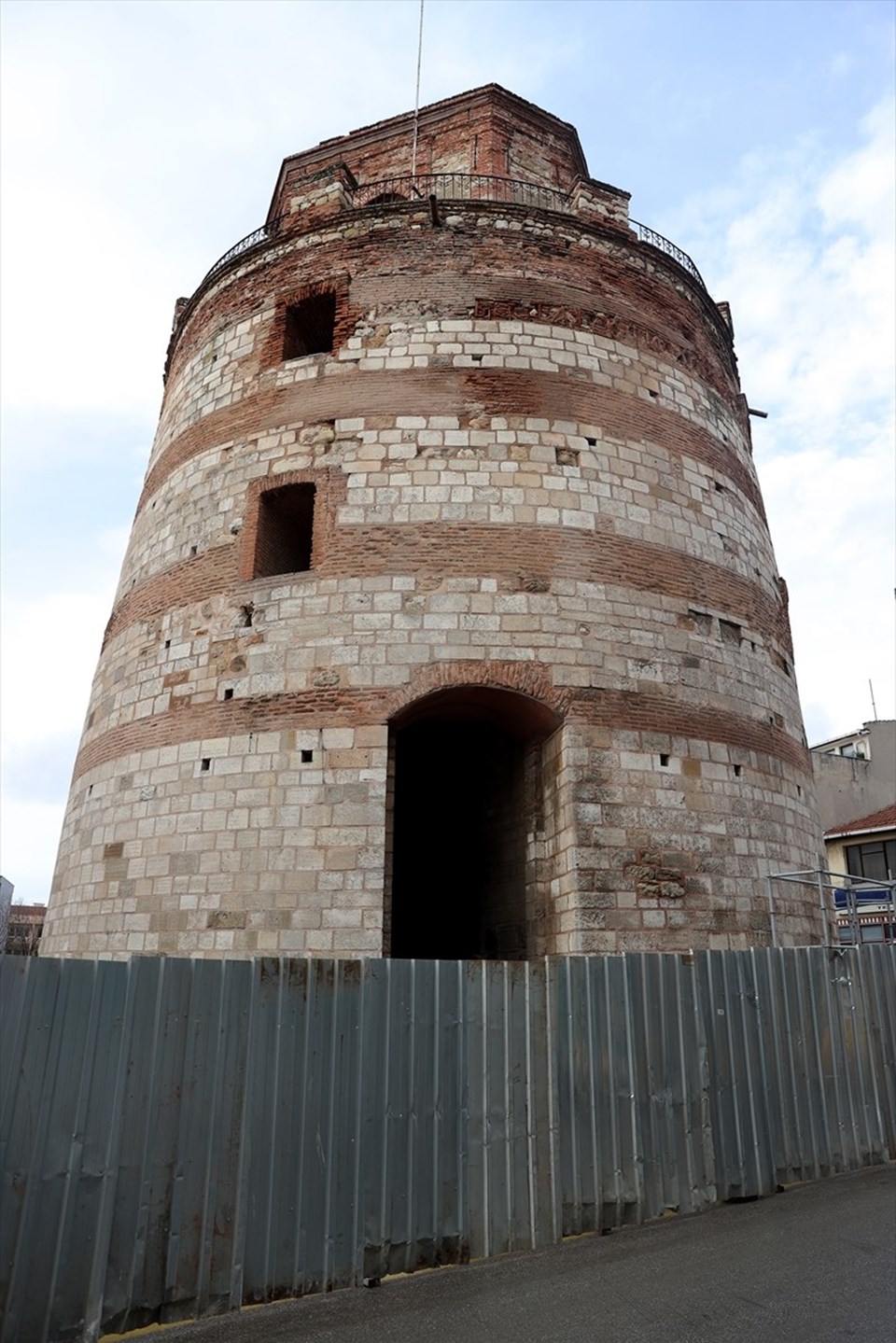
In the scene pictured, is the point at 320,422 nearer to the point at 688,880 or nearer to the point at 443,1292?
the point at 688,880

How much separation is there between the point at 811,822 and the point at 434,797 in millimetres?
5121

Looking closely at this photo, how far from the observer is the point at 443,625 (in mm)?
9312

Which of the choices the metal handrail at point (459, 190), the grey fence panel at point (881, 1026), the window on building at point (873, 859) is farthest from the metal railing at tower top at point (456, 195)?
the window on building at point (873, 859)

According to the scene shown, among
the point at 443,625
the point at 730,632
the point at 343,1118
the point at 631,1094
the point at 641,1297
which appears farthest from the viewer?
the point at 730,632

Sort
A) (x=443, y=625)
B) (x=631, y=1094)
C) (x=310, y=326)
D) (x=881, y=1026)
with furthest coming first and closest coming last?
1. (x=310, y=326)
2. (x=443, y=625)
3. (x=881, y=1026)
4. (x=631, y=1094)

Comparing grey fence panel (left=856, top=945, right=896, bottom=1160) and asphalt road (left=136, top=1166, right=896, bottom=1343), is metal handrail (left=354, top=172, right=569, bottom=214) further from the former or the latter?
asphalt road (left=136, top=1166, right=896, bottom=1343)

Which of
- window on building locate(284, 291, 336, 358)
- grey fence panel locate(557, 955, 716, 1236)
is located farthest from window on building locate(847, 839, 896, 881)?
grey fence panel locate(557, 955, 716, 1236)

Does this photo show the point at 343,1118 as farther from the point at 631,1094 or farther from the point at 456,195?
the point at 456,195

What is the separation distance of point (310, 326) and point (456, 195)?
4.94 m

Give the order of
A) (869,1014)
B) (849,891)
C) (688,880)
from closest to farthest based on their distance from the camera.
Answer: (869,1014) < (849,891) < (688,880)

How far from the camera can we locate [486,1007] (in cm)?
522

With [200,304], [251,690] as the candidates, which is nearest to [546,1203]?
[251,690]

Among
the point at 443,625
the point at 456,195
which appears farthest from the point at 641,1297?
the point at 456,195

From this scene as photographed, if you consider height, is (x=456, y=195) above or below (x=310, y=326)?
above
